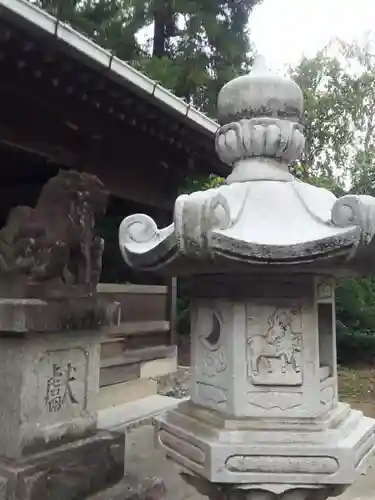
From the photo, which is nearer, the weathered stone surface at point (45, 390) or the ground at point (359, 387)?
the weathered stone surface at point (45, 390)

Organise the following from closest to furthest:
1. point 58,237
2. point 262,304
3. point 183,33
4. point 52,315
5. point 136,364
A: point 262,304, point 52,315, point 58,237, point 136,364, point 183,33

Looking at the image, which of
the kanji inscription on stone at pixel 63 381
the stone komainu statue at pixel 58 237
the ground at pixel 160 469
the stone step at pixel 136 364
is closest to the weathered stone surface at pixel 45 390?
the kanji inscription on stone at pixel 63 381

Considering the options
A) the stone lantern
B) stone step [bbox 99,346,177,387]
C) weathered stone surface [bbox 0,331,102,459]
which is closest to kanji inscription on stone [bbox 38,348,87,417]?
weathered stone surface [bbox 0,331,102,459]

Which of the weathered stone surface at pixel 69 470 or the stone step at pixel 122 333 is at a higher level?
the stone step at pixel 122 333

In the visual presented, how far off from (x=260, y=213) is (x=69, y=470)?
7.43 feet

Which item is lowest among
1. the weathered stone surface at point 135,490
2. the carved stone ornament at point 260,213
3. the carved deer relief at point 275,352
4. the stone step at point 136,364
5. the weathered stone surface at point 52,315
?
the weathered stone surface at point 135,490

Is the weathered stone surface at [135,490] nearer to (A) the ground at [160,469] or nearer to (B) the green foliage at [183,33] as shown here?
(A) the ground at [160,469]

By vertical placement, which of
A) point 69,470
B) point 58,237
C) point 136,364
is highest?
point 58,237

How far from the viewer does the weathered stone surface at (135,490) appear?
349 centimetres

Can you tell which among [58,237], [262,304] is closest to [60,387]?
[58,237]

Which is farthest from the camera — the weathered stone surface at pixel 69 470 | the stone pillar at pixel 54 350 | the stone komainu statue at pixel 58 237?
the stone komainu statue at pixel 58 237

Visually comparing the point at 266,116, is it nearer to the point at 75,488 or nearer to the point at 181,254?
the point at 181,254

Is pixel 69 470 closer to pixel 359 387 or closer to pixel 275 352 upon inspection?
pixel 275 352

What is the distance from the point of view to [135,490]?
3582 mm
